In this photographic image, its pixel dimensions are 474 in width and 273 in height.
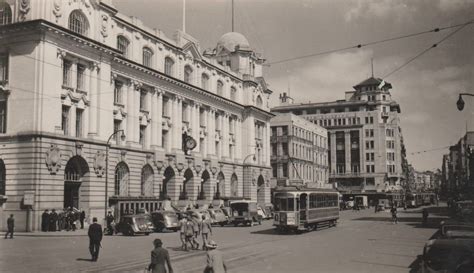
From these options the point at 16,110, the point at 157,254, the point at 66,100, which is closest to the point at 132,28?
the point at 66,100

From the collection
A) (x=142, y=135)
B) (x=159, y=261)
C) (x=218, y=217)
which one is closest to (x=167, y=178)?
(x=142, y=135)

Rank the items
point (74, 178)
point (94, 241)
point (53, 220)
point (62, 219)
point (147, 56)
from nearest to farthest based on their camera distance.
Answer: point (94, 241) → point (53, 220) → point (62, 219) → point (74, 178) → point (147, 56)

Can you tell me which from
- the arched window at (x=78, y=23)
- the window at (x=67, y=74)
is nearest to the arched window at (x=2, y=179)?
the window at (x=67, y=74)

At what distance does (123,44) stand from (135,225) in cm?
2147

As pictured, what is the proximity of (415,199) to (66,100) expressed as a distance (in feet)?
265

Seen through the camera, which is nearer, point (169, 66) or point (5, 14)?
point (5, 14)

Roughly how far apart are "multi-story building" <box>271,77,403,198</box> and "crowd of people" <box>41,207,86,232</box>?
88265mm

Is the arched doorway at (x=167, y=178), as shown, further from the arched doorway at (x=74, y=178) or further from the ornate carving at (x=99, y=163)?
the arched doorway at (x=74, y=178)

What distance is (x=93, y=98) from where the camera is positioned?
42.9m

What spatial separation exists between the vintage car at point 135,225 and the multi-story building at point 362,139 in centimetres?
9001

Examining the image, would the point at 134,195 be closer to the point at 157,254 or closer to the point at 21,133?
the point at 21,133

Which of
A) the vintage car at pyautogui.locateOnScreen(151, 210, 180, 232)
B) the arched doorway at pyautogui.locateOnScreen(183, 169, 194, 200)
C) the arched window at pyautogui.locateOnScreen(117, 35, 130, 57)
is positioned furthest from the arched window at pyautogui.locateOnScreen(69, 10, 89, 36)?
the arched doorway at pyautogui.locateOnScreen(183, 169, 194, 200)

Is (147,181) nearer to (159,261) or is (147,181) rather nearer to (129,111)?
(129,111)

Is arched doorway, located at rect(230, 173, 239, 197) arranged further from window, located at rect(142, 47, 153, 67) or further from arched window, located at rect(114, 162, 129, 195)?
arched window, located at rect(114, 162, 129, 195)
